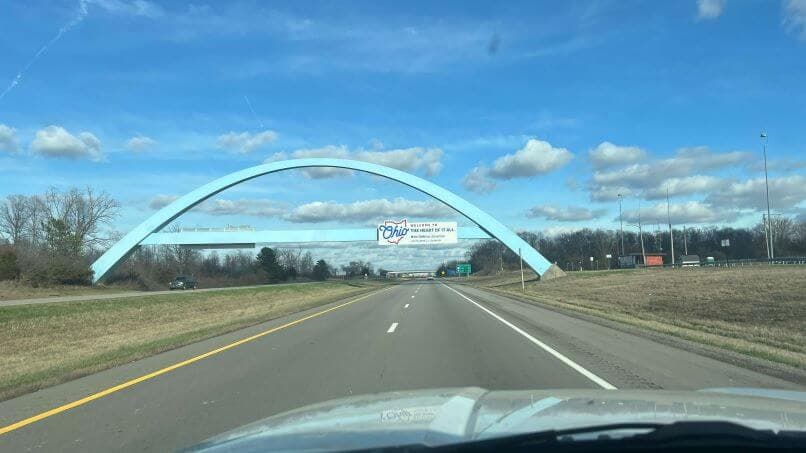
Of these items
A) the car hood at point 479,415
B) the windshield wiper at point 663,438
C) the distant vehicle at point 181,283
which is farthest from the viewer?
the distant vehicle at point 181,283

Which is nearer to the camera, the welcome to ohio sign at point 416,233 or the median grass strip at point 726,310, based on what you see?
the median grass strip at point 726,310

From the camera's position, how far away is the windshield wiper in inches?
139

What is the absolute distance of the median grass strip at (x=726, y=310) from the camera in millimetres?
14891

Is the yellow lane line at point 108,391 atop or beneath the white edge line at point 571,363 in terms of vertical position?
atop

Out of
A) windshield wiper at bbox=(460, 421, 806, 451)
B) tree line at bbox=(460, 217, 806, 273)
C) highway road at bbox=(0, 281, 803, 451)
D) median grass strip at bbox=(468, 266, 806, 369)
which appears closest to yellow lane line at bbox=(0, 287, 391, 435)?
highway road at bbox=(0, 281, 803, 451)

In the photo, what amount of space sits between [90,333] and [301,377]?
17.1 meters

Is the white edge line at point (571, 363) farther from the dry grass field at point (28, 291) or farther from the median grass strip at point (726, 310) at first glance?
the dry grass field at point (28, 291)

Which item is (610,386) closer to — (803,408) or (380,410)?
(803,408)

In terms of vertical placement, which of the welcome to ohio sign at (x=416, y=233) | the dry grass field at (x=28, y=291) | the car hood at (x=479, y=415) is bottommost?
the car hood at (x=479, y=415)

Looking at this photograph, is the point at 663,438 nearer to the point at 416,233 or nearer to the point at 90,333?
the point at 90,333

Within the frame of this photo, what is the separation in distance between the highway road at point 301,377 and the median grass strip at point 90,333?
853 millimetres

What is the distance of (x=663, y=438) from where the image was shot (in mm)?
3578

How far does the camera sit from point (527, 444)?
11.6ft

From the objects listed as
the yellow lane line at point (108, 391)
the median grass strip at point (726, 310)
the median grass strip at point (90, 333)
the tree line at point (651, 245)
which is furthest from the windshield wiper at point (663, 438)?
the tree line at point (651, 245)
